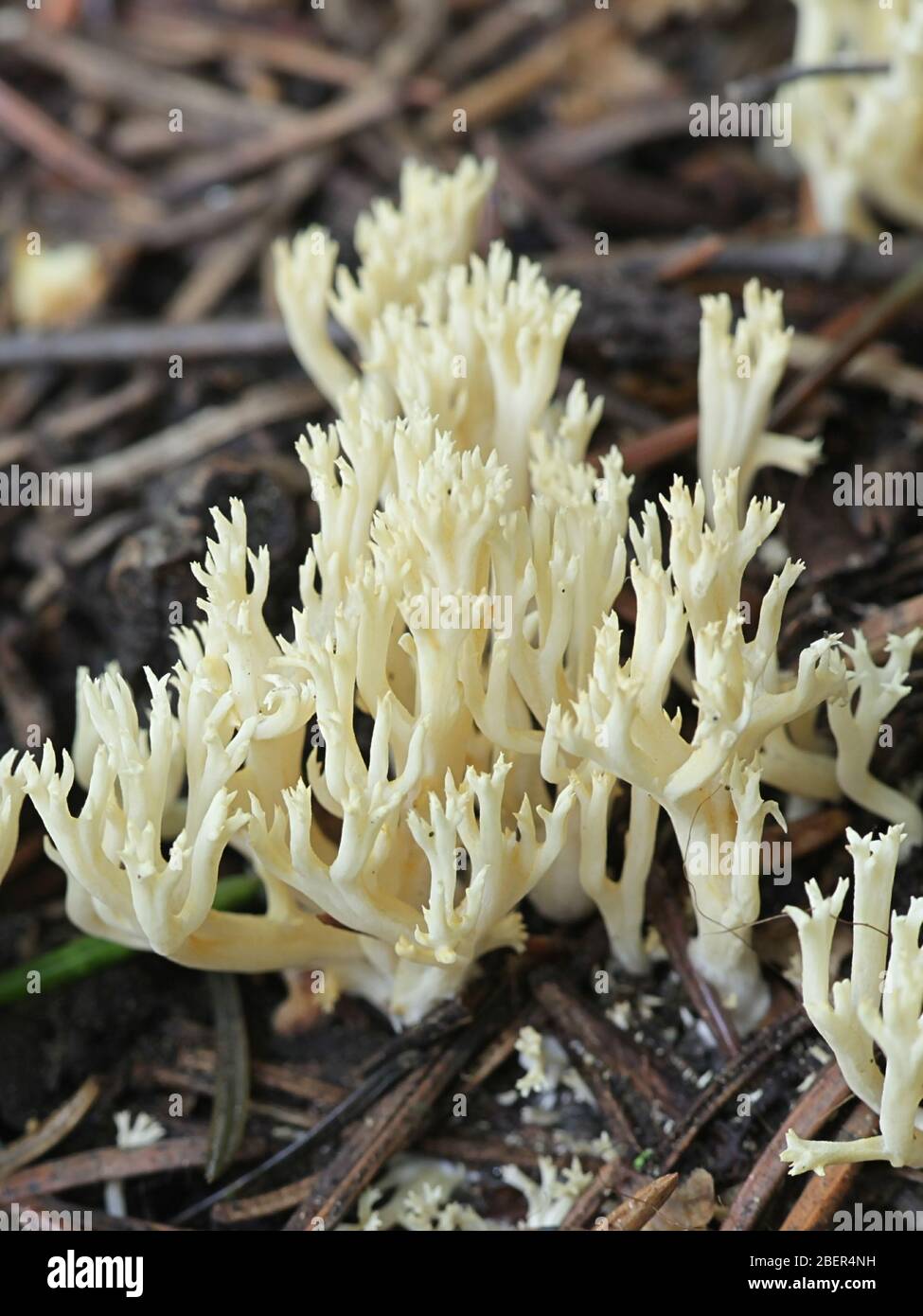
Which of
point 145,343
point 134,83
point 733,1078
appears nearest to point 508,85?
point 134,83

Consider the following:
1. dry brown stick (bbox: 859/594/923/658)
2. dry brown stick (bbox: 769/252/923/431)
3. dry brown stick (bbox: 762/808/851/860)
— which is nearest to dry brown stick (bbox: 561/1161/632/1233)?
dry brown stick (bbox: 762/808/851/860)

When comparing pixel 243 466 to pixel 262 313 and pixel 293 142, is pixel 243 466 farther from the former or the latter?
pixel 293 142

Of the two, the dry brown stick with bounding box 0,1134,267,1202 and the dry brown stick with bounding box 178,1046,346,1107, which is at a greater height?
the dry brown stick with bounding box 178,1046,346,1107

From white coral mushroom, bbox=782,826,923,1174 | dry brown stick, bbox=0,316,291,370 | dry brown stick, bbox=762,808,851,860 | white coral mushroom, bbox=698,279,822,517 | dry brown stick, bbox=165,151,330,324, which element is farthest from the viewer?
dry brown stick, bbox=165,151,330,324

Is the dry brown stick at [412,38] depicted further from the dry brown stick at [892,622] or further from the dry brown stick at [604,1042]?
the dry brown stick at [604,1042]

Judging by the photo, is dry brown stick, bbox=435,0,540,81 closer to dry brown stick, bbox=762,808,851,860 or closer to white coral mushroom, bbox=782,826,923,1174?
dry brown stick, bbox=762,808,851,860
